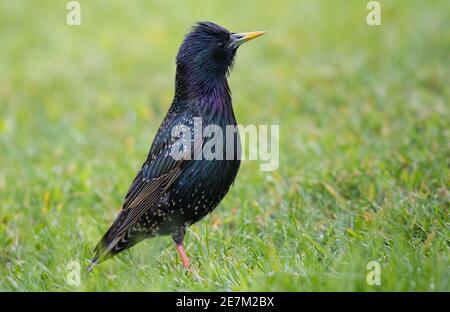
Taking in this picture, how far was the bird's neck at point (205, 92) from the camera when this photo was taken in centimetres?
448

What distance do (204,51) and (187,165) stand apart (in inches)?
31.0

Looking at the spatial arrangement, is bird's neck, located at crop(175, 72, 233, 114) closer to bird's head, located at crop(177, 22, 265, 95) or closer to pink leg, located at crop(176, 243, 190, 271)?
bird's head, located at crop(177, 22, 265, 95)

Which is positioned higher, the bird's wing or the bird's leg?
the bird's wing

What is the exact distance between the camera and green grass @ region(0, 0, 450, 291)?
398 cm

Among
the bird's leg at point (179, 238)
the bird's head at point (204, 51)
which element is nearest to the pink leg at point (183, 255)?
the bird's leg at point (179, 238)

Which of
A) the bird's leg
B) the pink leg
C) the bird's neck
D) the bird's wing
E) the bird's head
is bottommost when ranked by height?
the pink leg

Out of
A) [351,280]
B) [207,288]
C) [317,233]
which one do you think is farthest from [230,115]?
[351,280]

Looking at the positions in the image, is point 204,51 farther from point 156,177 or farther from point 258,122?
point 258,122

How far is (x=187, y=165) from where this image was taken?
4.38m

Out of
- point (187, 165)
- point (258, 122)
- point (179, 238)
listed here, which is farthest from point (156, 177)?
point (258, 122)

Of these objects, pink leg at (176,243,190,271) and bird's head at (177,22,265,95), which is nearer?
pink leg at (176,243,190,271)

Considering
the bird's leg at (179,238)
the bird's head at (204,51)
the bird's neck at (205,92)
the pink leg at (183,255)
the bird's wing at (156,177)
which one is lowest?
the pink leg at (183,255)

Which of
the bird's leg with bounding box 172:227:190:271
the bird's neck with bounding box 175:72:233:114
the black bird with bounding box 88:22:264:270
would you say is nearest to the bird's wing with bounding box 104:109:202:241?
the black bird with bounding box 88:22:264:270

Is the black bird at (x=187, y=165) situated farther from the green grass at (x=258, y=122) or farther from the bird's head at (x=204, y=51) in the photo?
the green grass at (x=258, y=122)
